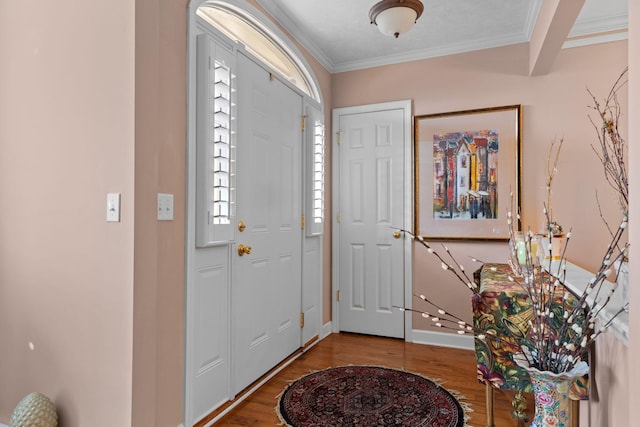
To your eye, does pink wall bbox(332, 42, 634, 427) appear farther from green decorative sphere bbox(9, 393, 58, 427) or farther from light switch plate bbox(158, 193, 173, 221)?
green decorative sphere bbox(9, 393, 58, 427)

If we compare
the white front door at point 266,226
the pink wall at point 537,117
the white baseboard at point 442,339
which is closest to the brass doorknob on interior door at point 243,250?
the white front door at point 266,226

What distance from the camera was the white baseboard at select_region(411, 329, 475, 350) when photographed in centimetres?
329

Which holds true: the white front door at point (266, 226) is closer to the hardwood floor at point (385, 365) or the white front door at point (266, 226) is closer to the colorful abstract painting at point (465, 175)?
the hardwood floor at point (385, 365)

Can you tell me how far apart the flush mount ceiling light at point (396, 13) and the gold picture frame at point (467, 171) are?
1.27 metres

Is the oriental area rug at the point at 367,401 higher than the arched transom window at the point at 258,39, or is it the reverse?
the arched transom window at the point at 258,39

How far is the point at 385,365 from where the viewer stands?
2.89 metres

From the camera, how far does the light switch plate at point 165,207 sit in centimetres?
175

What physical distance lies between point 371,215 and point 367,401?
177 cm

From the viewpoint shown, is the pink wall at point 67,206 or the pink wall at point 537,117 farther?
the pink wall at point 537,117

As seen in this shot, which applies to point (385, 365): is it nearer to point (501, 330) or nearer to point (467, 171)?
point (501, 330)

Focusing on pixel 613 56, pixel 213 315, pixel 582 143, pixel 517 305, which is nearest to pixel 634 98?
pixel 517 305

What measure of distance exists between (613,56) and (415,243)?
6.93ft

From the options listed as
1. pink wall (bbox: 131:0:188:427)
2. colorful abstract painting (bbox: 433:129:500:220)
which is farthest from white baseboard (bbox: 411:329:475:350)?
pink wall (bbox: 131:0:188:427)

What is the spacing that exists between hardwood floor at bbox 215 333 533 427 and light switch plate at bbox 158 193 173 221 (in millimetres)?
1188
